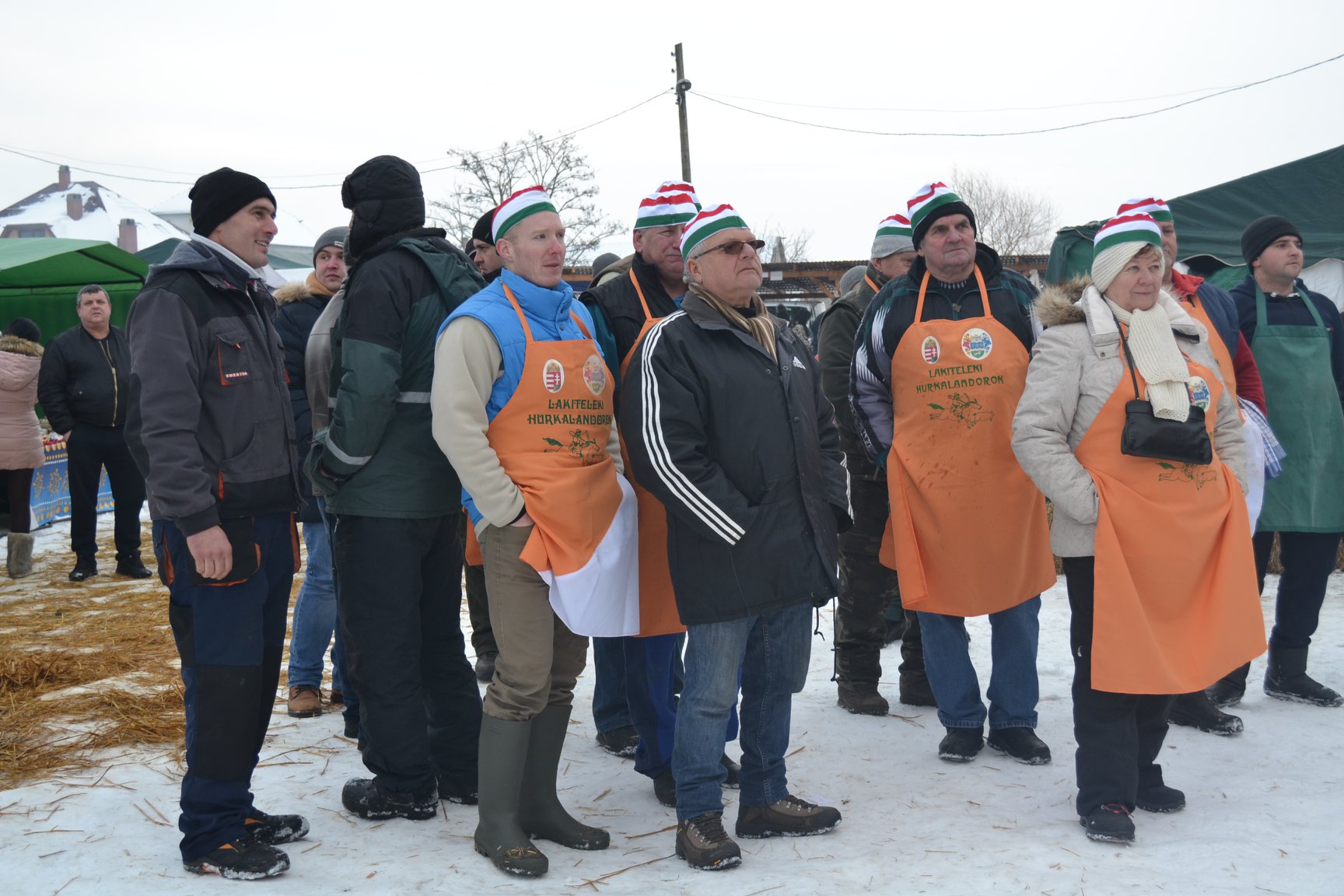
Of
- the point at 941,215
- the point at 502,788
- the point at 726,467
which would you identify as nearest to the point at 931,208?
the point at 941,215

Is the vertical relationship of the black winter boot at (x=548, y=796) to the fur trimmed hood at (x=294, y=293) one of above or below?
below

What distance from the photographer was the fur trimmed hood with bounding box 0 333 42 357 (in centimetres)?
890

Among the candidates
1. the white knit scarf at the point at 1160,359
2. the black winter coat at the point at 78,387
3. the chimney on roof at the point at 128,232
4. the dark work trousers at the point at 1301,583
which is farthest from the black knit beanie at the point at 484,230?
the chimney on roof at the point at 128,232

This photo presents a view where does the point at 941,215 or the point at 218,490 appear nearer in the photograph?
the point at 218,490

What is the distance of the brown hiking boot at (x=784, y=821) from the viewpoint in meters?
3.59

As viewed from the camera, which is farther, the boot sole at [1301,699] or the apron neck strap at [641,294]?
the boot sole at [1301,699]

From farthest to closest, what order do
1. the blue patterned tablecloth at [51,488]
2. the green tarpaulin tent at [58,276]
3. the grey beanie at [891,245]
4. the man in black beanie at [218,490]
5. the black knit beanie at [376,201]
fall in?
the green tarpaulin tent at [58,276]
the blue patterned tablecloth at [51,488]
the grey beanie at [891,245]
the black knit beanie at [376,201]
the man in black beanie at [218,490]

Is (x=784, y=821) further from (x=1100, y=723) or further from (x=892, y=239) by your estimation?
(x=892, y=239)

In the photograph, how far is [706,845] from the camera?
334 cm

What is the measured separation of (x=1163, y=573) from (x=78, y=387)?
26.5 feet

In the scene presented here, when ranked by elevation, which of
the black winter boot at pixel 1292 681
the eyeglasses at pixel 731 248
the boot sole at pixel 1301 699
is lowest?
the boot sole at pixel 1301 699

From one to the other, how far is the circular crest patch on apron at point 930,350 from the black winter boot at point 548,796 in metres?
→ 1.94

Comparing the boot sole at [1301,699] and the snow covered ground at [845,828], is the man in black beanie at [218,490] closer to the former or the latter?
the snow covered ground at [845,828]

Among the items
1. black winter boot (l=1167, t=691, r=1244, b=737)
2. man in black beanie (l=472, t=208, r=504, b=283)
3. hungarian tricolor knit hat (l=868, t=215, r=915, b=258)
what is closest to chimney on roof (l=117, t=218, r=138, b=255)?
man in black beanie (l=472, t=208, r=504, b=283)
